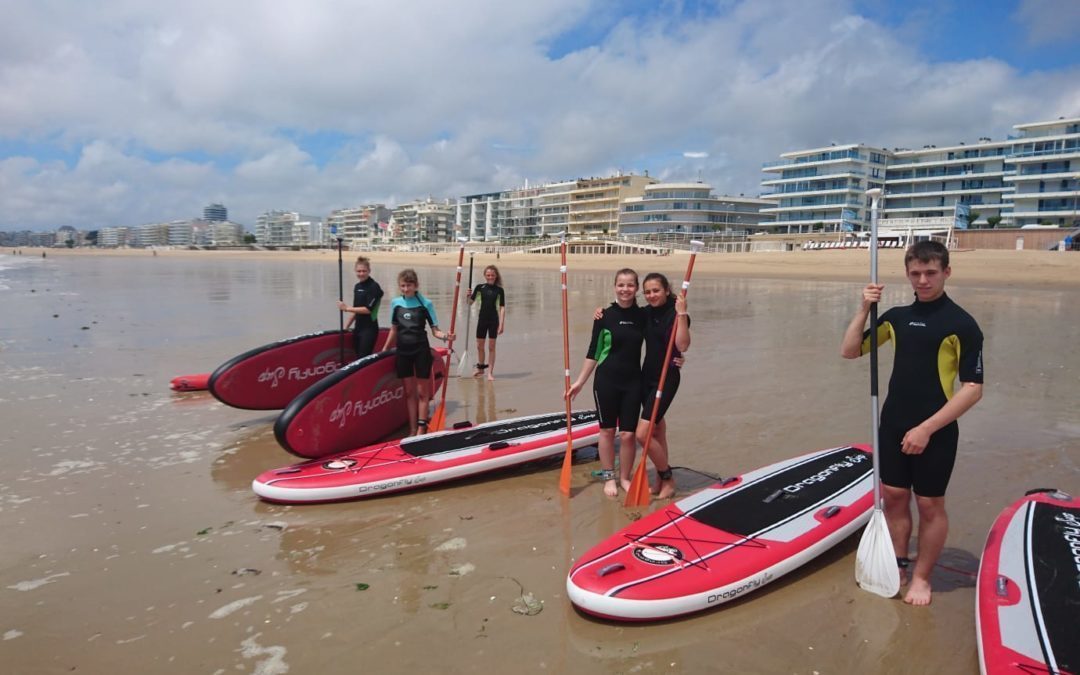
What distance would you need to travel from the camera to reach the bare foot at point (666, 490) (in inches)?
196

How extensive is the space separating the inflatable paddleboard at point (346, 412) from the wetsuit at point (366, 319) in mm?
1149

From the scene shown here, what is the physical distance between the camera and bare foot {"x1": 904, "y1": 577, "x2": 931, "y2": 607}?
136 inches

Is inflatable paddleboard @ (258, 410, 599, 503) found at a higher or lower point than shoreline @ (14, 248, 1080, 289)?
lower

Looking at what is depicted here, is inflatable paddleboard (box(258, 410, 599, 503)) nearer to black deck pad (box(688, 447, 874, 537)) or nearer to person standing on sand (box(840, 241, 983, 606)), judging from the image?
black deck pad (box(688, 447, 874, 537))

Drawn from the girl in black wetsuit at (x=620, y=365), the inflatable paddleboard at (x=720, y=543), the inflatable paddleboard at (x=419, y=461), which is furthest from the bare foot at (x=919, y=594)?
the inflatable paddleboard at (x=419, y=461)

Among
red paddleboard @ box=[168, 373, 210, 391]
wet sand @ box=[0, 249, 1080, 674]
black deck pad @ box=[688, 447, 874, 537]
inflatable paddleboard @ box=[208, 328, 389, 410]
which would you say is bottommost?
wet sand @ box=[0, 249, 1080, 674]

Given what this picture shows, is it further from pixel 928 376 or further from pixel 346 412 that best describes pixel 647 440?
pixel 346 412

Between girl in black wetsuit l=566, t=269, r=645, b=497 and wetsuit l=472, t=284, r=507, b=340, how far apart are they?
478 cm

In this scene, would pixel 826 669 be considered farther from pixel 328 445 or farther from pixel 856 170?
pixel 856 170

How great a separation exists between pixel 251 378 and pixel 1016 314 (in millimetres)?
18700

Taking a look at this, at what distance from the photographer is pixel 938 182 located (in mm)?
77125

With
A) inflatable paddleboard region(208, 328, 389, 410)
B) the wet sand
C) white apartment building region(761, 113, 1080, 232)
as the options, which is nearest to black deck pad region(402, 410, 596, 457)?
the wet sand

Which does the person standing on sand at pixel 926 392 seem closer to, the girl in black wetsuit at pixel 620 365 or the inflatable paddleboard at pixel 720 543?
the inflatable paddleboard at pixel 720 543

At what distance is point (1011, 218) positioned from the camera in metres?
67.0
